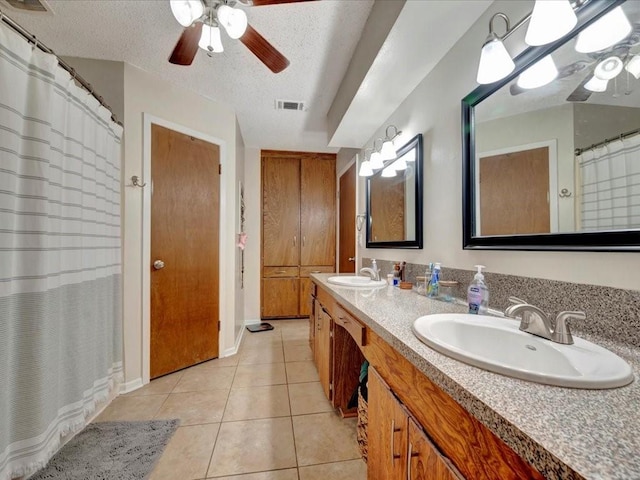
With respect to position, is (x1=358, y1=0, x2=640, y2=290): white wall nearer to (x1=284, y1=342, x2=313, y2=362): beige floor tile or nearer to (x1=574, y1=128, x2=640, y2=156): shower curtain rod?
(x1=574, y1=128, x2=640, y2=156): shower curtain rod

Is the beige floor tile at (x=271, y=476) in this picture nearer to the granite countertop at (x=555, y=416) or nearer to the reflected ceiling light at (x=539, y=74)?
the granite countertop at (x=555, y=416)

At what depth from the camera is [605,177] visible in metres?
0.74

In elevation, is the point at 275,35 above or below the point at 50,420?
above

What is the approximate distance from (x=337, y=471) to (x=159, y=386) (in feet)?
5.02

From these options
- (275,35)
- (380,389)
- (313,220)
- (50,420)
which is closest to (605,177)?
(380,389)

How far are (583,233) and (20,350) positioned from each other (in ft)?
6.73

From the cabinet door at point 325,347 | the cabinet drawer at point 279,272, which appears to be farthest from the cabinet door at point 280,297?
the cabinet door at point 325,347

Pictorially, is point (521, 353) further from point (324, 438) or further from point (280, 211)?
point (280, 211)

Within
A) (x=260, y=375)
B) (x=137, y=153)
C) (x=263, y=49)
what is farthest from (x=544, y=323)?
(x=137, y=153)

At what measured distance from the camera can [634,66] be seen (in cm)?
69

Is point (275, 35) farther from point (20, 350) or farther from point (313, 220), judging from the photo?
point (313, 220)

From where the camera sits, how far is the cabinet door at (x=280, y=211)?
3852 millimetres

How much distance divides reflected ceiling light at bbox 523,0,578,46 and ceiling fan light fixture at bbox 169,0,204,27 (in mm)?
1316

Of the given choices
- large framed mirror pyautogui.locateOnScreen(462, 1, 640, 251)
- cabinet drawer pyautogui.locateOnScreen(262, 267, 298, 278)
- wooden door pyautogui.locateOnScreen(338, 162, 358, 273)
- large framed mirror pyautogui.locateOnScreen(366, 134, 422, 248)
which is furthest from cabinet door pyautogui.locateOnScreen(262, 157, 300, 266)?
large framed mirror pyautogui.locateOnScreen(462, 1, 640, 251)
